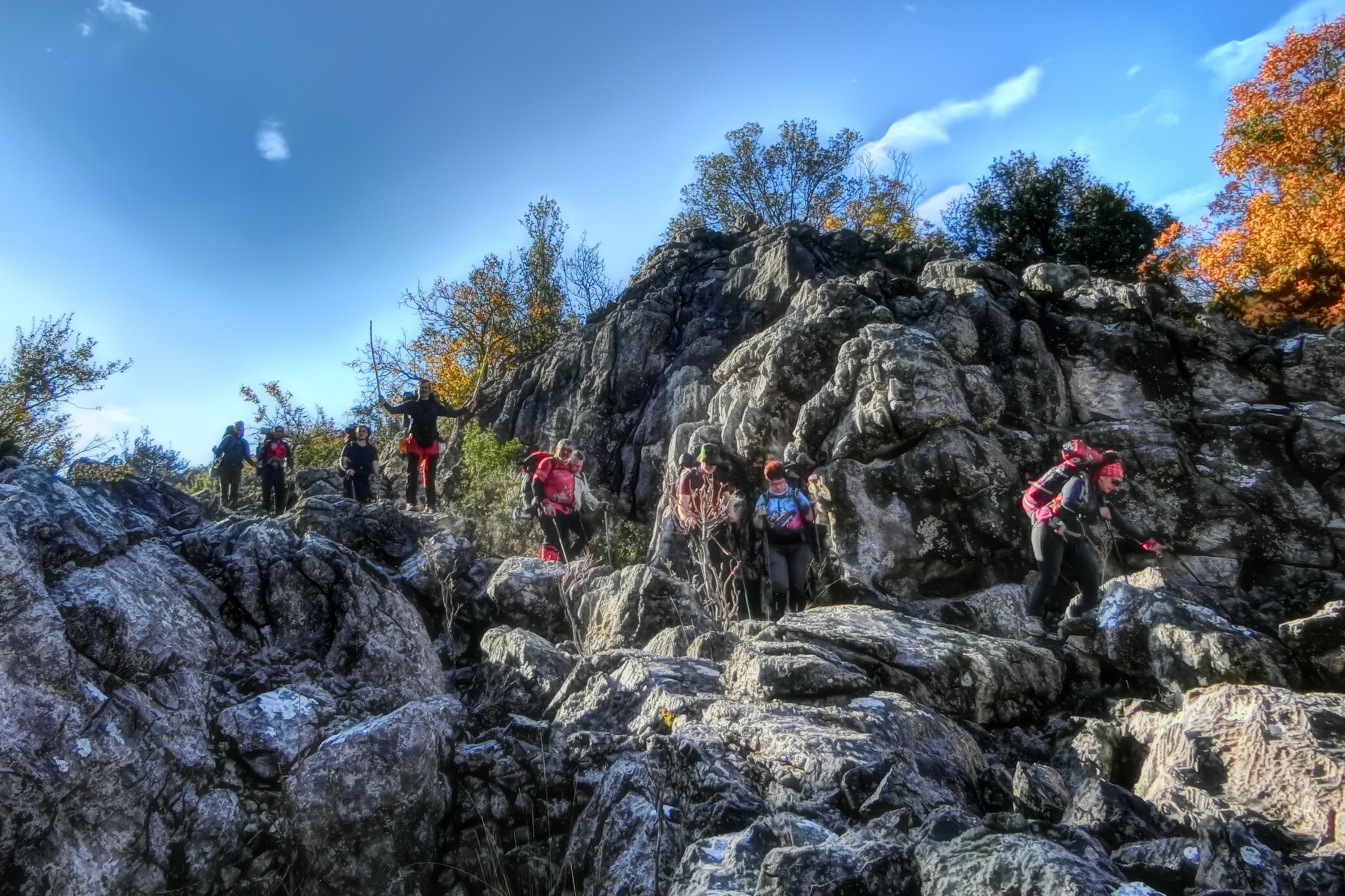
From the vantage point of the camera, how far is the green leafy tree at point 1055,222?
24828 millimetres

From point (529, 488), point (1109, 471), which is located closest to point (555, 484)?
point (529, 488)

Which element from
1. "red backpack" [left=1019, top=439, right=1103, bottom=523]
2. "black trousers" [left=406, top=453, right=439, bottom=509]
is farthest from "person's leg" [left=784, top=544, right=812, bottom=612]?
"black trousers" [left=406, top=453, right=439, bottom=509]

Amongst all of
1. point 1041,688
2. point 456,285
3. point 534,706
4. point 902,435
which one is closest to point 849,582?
point 902,435

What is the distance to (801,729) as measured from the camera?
4.17 metres

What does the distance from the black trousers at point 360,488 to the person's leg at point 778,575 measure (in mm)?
9565

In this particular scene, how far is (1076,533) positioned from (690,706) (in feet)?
21.4

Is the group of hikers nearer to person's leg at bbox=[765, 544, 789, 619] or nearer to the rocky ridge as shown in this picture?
person's leg at bbox=[765, 544, 789, 619]

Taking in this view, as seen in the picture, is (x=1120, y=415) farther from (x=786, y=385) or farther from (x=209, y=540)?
(x=209, y=540)

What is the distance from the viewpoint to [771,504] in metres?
9.59

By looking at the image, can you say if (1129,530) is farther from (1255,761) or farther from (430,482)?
(430,482)

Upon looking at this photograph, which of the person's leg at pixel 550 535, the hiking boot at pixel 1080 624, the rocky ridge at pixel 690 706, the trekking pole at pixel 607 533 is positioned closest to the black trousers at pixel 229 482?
the rocky ridge at pixel 690 706

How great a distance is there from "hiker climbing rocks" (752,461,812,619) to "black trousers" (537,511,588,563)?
3.58 metres

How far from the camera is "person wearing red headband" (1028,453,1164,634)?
28.3ft

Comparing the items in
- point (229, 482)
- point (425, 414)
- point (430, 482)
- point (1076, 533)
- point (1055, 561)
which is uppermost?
point (425, 414)
